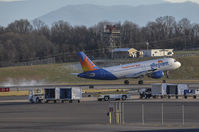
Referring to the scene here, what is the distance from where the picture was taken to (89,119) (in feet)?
145

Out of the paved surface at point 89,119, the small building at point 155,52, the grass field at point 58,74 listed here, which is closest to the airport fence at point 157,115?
the paved surface at point 89,119

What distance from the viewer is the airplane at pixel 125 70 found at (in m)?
95.5

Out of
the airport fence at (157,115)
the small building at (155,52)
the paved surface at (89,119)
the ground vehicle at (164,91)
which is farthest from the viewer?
the small building at (155,52)

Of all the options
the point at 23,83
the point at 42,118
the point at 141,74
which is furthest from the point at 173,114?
the point at 23,83

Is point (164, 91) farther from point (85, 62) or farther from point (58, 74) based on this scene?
point (58, 74)

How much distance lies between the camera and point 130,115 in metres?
47.4

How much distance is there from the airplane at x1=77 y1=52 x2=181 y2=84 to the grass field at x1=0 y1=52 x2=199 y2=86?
1522 cm

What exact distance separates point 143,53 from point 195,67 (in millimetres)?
46209

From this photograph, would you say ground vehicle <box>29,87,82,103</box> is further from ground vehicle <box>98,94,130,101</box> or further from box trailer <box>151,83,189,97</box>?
box trailer <box>151,83,189,97</box>

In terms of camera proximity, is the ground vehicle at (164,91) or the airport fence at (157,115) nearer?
the airport fence at (157,115)

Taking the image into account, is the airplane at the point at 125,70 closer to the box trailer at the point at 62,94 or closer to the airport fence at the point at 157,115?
the box trailer at the point at 62,94

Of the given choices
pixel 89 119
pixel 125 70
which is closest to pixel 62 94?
pixel 89 119

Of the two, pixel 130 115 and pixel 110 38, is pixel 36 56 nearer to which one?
pixel 110 38

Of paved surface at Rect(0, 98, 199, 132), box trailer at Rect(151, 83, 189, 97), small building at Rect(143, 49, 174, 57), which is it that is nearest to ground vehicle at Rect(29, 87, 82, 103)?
paved surface at Rect(0, 98, 199, 132)
